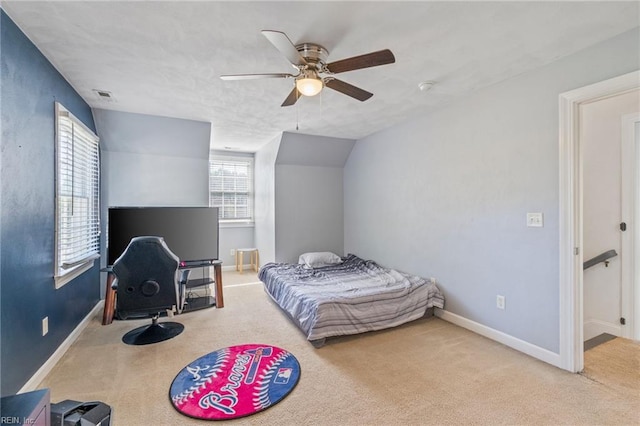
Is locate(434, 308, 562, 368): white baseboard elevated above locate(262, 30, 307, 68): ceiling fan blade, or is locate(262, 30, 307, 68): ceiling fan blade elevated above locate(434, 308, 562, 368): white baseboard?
locate(262, 30, 307, 68): ceiling fan blade

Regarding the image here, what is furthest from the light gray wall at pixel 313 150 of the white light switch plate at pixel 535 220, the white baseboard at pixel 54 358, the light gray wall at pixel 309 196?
the white baseboard at pixel 54 358

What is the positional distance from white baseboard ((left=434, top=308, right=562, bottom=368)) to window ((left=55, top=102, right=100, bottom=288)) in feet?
12.4

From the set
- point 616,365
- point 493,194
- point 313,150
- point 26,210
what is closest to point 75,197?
point 26,210

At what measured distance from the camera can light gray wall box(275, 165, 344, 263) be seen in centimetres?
494

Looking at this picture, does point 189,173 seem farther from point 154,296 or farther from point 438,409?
point 438,409

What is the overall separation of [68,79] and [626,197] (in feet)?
17.5

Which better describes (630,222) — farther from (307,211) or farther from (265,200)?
(265,200)

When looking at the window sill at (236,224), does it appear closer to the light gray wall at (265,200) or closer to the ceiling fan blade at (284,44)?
the light gray wall at (265,200)

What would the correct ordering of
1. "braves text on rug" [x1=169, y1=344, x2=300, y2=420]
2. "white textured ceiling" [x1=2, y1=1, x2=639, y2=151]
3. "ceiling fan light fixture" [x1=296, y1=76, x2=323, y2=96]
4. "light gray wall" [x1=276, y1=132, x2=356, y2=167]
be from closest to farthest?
"white textured ceiling" [x1=2, y1=1, x2=639, y2=151] → "braves text on rug" [x1=169, y1=344, x2=300, y2=420] → "ceiling fan light fixture" [x1=296, y1=76, x2=323, y2=96] → "light gray wall" [x1=276, y1=132, x2=356, y2=167]

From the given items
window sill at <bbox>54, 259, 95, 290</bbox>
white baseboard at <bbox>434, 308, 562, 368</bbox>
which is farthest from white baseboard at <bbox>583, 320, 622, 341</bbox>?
window sill at <bbox>54, 259, 95, 290</bbox>

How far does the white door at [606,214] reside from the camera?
2770mm

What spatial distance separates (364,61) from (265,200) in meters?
3.87

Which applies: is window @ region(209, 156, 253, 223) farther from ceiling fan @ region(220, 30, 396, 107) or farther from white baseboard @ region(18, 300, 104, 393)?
ceiling fan @ region(220, 30, 396, 107)

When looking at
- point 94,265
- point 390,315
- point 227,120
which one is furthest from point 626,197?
point 94,265
